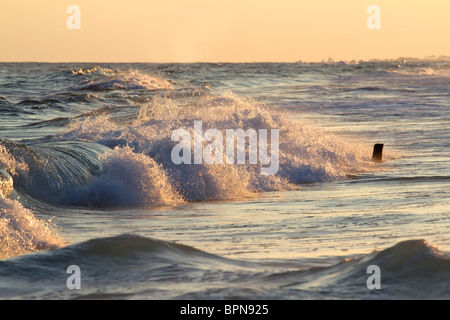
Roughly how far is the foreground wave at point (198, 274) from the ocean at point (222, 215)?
16 mm

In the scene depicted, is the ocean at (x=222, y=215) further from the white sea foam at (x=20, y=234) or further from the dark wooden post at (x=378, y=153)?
the dark wooden post at (x=378, y=153)

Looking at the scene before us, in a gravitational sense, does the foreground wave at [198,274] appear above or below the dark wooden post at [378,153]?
above

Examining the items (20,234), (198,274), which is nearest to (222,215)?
(20,234)

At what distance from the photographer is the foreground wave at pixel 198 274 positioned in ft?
15.4

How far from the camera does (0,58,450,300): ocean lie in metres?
5.00

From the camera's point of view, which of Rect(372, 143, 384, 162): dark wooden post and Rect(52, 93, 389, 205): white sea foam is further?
Rect(372, 143, 384, 162): dark wooden post

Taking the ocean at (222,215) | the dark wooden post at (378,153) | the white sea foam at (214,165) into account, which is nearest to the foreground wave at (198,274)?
the ocean at (222,215)

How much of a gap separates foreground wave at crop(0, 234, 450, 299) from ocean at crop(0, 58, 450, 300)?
16 mm

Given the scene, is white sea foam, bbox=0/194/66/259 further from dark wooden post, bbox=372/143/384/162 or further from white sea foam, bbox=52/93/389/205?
dark wooden post, bbox=372/143/384/162

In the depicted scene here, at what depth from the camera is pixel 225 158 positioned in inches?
489

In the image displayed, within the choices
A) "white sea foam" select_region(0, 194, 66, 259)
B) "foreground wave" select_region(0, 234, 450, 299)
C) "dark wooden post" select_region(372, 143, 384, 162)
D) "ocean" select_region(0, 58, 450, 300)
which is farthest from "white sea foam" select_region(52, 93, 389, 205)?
"foreground wave" select_region(0, 234, 450, 299)

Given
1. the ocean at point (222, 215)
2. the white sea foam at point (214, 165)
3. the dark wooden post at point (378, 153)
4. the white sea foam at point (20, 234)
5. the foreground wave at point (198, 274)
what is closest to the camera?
the foreground wave at point (198, 274)

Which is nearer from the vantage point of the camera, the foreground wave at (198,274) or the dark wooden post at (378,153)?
the foreground wave at (198,274)

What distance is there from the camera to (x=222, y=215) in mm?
8812
